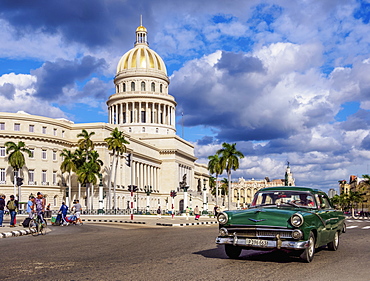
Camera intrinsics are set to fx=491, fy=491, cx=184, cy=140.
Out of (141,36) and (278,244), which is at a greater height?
(141,36)

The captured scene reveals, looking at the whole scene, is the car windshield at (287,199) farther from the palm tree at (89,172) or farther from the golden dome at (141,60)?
the golden dome at (141,60)

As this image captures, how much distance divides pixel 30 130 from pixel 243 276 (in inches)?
2727

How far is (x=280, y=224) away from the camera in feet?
34.0

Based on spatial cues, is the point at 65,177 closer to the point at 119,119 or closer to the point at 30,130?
the point at 30,130

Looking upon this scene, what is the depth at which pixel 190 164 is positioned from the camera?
119062 mm

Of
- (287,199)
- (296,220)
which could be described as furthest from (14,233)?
(296,220)

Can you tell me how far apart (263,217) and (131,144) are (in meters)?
79.6

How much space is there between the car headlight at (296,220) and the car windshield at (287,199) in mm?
1392

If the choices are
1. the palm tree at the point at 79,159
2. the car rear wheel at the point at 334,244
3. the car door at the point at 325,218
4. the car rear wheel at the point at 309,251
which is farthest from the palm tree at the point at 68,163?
the car rear wheel at the point at 309,251

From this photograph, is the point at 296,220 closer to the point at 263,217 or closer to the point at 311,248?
the point at 263,217

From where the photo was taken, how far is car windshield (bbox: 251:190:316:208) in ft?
39.0

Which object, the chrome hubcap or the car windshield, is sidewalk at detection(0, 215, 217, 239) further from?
the chrome hubcap

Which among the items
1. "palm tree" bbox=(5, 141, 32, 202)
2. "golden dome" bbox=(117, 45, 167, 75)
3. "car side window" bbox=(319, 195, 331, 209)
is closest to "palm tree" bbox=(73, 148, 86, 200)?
"palm tree" bbox=(5, 141, 32, 202)

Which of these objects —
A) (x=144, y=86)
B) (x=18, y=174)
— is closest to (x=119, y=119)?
(x=144, y=86)
